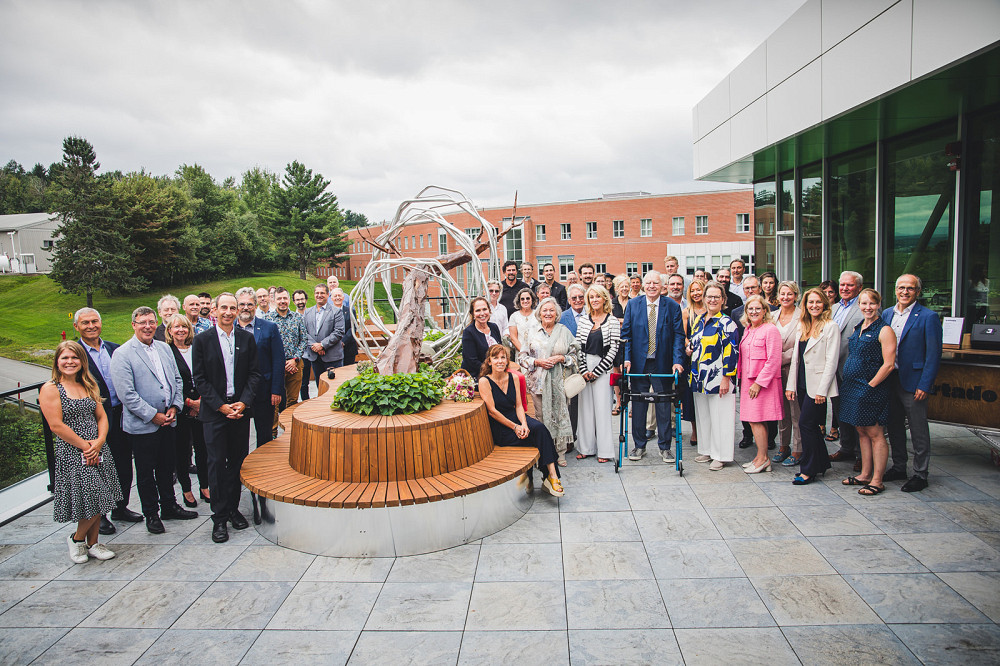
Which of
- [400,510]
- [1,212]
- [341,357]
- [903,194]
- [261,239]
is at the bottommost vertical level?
[400,510]

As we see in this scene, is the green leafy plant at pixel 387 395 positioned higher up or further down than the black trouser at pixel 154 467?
higher up

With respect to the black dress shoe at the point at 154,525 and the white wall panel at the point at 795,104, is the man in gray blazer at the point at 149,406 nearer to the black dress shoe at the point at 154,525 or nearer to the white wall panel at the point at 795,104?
the black dress shoe at the point at 154,525

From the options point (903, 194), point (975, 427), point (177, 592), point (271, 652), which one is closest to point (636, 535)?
point (271, 652)

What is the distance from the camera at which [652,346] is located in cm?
636

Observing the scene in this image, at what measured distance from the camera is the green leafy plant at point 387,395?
196 inches

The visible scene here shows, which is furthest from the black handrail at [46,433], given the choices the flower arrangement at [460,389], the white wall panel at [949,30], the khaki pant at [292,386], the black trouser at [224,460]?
the white wall panel at [949,30]

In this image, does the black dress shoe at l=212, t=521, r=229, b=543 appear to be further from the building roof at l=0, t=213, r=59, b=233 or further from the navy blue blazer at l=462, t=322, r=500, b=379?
the building roof at l=0, t=213, r=59, b=233

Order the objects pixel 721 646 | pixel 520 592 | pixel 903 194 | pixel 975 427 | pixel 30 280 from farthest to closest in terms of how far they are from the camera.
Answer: pixel 30 280, pixel 903 194, pixel 975 427, pixel 520 592, pixel 721 646

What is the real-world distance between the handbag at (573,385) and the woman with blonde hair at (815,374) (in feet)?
7.39

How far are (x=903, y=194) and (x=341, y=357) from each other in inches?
367

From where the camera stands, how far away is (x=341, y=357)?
27.3 feet

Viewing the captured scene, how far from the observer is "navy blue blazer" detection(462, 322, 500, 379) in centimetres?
595

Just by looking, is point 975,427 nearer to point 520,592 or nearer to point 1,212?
point 520,592

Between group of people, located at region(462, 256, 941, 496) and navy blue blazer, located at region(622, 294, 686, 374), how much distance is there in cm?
1
